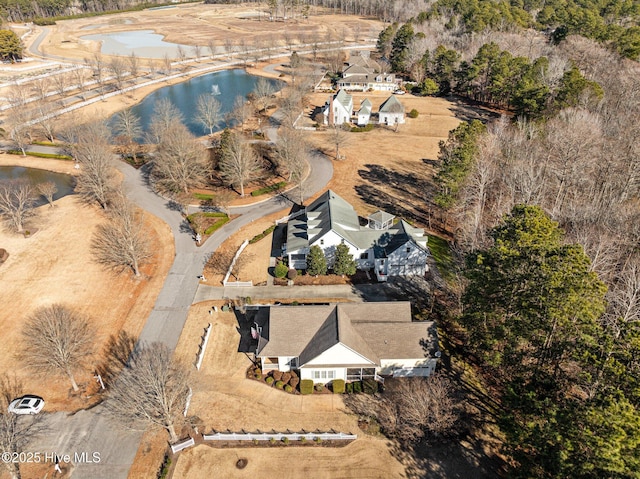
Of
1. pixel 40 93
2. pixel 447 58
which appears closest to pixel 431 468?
pixel 447 58

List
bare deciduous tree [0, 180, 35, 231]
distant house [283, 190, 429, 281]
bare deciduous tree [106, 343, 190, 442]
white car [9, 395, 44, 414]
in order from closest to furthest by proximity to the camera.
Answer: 1. bare deciduous tree [106, 343, 190, 442]
2. white car [9, 395, 44, 414]
3. distant house [283, 190, 429, 281]
4. bare deciduous tree [0, 180, 35, 231]

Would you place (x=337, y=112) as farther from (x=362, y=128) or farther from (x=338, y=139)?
(x=338, y=139)

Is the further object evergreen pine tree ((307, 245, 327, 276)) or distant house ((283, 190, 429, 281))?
distant house ((283, 190, 429, 281))

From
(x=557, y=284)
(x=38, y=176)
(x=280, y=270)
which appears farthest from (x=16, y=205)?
(x=557, y=284)

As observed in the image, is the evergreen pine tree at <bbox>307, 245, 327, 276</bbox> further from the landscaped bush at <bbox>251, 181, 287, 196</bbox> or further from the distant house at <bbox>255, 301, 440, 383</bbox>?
the landscaped bush at <bbox>251, 181, 287, 196</bbox>

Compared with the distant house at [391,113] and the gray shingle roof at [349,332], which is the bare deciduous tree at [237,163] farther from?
the distant house at [391,113]

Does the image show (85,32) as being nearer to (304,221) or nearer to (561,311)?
(304,221)

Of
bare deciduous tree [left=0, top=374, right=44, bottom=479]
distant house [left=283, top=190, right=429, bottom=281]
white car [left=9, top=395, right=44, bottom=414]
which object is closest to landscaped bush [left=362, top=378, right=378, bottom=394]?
distant house [left=283, top=190, right=429, bottom=281]
